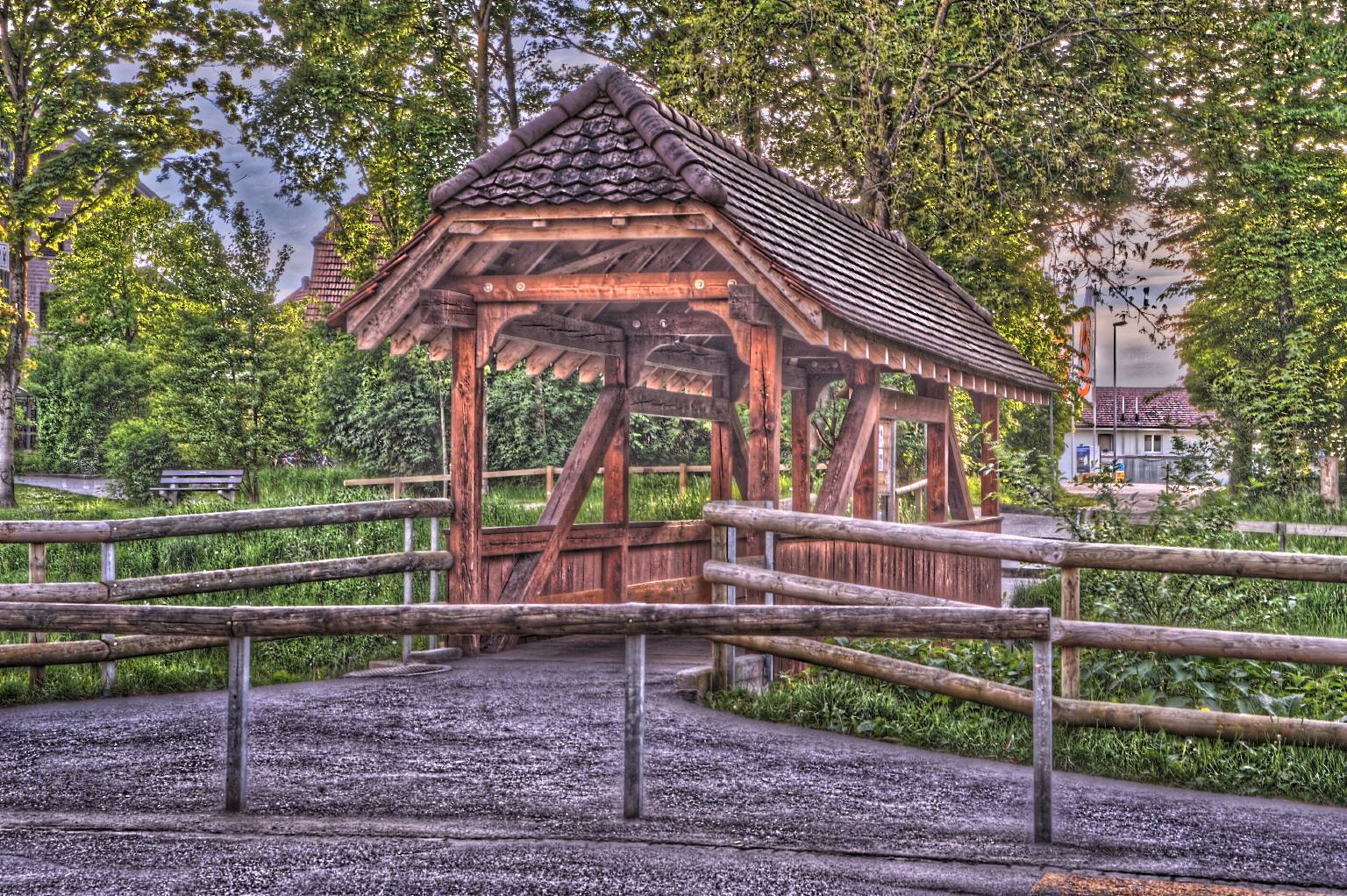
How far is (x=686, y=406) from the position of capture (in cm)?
1140

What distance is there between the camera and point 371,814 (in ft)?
16.1

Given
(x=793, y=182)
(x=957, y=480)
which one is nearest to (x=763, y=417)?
(x=793, y=182)

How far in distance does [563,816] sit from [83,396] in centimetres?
3479

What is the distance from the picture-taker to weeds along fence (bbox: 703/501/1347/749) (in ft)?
18.9

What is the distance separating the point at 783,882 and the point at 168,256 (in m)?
22.3

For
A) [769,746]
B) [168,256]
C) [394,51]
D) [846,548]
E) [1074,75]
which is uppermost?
[394,51]

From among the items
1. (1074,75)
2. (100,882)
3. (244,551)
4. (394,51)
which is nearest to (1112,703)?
(100,882)

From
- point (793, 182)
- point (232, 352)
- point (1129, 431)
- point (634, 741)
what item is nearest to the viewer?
point (634, 741)

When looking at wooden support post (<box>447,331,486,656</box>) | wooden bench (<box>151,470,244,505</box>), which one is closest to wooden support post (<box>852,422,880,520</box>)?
wooden support post (<box>447,331,486,656</box>)

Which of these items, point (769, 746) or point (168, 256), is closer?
point (769, 746)

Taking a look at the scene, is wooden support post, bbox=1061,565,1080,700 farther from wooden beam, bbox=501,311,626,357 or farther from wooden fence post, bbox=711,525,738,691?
wooden beam, bbox=501,311,626,357

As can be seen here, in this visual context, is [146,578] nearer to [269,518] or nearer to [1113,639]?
[269,518]

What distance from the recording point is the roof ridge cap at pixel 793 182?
976 cm

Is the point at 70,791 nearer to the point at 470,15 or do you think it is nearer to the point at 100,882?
the point at 100,882
